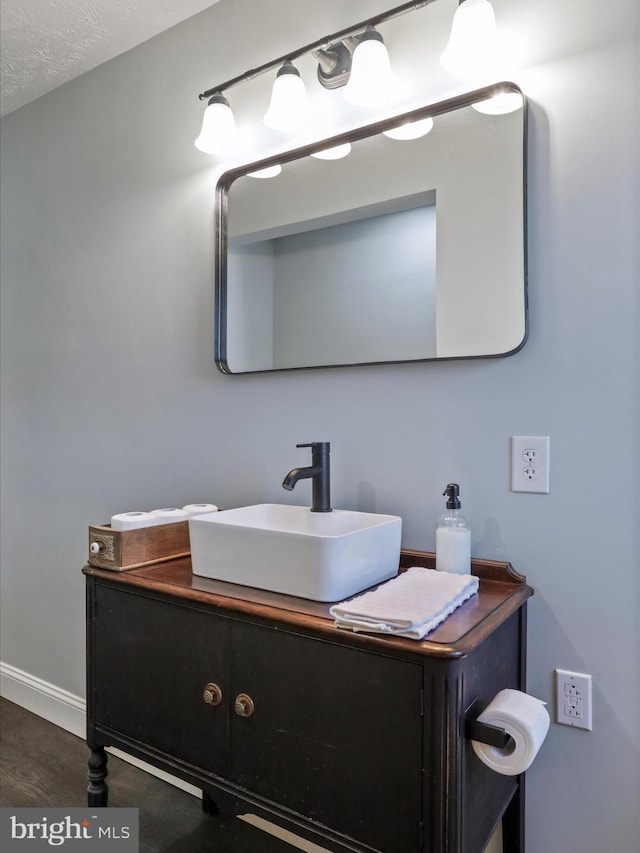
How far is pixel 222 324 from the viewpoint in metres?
1.82

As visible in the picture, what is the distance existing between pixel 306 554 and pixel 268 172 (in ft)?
3.68

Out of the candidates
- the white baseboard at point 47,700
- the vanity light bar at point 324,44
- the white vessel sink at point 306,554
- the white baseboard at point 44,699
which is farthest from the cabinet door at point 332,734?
the vanity light bar at point 324,44

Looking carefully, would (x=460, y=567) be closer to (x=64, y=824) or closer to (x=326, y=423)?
(x=326, y=423)

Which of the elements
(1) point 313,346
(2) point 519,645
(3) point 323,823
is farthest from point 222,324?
(3) point 323,823

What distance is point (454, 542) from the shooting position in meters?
1.30

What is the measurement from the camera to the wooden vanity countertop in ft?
3.22

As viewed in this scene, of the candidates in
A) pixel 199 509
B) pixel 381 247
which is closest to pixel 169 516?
pixel 199 509

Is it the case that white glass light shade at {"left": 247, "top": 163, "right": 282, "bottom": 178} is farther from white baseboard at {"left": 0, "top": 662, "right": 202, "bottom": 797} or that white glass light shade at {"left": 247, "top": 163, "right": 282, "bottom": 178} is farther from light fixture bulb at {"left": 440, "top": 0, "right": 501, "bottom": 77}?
white baseboard at {"left": 0, "top": 662, "right": 202, "bottom": 797}

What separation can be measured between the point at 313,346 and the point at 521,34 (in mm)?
857

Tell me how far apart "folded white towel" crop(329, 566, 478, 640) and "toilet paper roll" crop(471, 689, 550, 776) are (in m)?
0.18

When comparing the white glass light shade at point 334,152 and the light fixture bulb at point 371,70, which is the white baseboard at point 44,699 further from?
the light fixture bulb at point 371,70

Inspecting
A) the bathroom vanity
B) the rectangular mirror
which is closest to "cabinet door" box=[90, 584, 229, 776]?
the bathroom vanity

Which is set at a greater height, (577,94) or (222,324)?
(577,94)

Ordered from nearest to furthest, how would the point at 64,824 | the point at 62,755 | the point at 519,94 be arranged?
the point at 519,94
the point at 64,824
the point at 62,755
